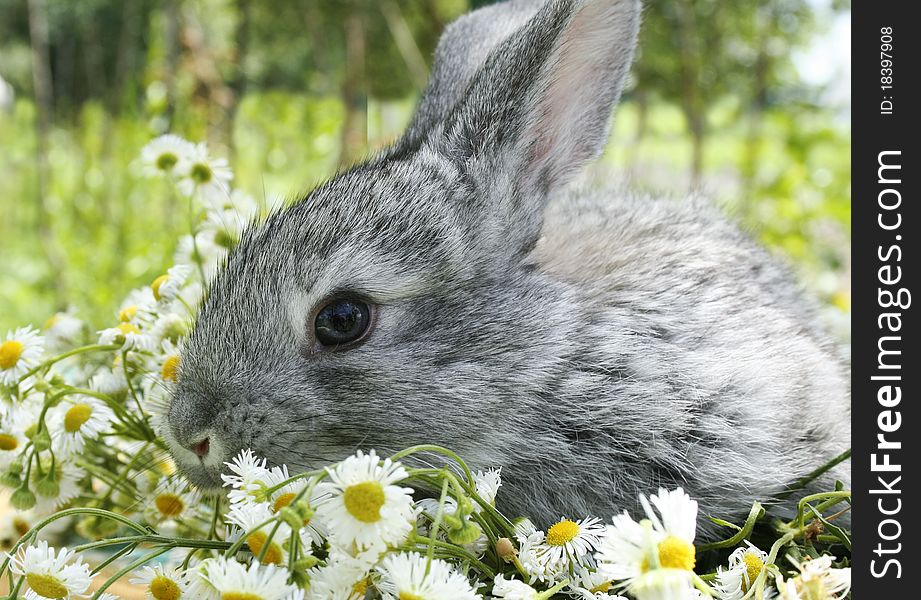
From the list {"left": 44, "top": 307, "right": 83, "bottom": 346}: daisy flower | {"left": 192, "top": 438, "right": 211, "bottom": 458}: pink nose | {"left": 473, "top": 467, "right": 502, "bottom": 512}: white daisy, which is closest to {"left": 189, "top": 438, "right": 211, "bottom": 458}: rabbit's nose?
{"left": 192, "top": 438, "right": 211, "bottom": 458}: pink nose

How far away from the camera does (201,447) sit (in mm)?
1419

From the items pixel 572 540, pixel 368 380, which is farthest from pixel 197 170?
pixel 572 540

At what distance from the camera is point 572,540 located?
119cm

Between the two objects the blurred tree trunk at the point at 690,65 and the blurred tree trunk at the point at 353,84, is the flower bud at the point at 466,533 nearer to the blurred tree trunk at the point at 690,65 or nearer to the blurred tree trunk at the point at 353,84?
the blurred tree trunk at the point at 353,84

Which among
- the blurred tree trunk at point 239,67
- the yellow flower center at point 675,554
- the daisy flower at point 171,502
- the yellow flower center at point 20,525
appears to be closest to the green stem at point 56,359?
the daisy flower at point 171,502

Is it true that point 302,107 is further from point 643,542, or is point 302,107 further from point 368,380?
point 643,542

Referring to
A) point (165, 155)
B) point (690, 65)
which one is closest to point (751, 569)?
point (165, 155)

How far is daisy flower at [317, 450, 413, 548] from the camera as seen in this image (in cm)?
97

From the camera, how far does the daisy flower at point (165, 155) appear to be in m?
1.76

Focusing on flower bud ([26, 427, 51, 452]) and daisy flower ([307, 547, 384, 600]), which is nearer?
daisy flower ([307, 547, 384, 600])

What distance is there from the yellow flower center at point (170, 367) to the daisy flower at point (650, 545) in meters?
0.87

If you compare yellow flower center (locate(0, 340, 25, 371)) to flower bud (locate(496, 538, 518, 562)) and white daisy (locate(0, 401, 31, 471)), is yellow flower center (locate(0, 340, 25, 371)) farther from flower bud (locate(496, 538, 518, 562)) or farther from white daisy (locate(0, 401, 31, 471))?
flower bud (locate(496, 538, 518, 562))

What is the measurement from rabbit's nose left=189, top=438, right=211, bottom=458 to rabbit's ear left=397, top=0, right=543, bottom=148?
2.27 feet

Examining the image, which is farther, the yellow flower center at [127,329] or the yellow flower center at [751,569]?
the yellow flower center at [127,329]
